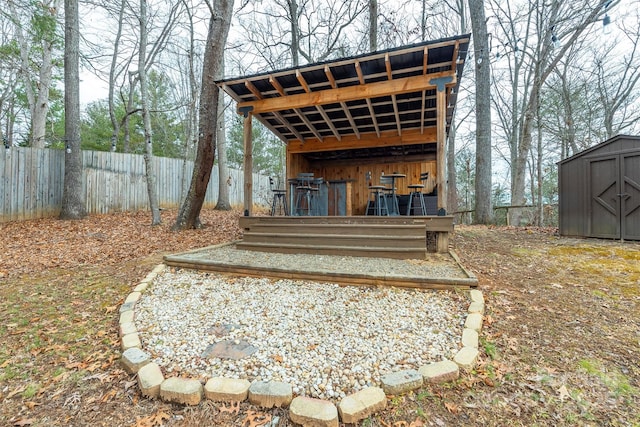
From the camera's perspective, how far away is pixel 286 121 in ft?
22.5

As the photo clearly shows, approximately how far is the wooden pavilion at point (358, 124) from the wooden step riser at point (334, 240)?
2 centimetres

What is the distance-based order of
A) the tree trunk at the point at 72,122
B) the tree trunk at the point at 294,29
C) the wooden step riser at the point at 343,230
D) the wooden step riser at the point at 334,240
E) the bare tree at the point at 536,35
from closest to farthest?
the wooden step riser at the point at 334,240 → the wooden step riser at the point at 343,230 → the tree trunk at the point at 72,122 → the bare tree at the point at 536,35 → the tree trunk at the point at 294,29

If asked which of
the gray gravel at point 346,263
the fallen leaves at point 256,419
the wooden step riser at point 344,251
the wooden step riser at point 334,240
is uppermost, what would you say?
the wooden step riser at point 334,240

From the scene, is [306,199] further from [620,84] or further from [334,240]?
[620,84]

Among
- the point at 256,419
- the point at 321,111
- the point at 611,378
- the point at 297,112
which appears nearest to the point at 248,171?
the point at 297,112

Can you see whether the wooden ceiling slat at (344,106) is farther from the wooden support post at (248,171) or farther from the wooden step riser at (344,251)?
the wooden step riser at (344,251)

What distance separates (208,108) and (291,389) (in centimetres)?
602

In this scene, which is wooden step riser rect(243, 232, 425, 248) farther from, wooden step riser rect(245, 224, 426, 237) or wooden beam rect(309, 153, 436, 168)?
wooden beam rect(309, 153, 436, 168)

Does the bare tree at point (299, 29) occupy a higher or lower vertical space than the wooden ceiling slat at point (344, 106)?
higher

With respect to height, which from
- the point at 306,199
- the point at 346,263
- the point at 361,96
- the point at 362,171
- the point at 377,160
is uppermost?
the point at 361,96

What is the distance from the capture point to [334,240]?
461 centimetres

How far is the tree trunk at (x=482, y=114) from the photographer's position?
7.98 m

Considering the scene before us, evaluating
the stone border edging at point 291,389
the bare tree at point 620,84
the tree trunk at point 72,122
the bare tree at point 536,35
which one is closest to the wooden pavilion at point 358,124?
the stone border edging at point 291,389

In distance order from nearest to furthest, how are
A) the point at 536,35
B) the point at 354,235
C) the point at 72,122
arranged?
the point at 354,235 < the point at 72,122 < the point at 536,35
